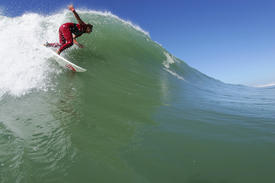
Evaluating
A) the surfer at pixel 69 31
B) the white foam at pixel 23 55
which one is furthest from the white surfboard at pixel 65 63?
the white foam at pixel 23 55

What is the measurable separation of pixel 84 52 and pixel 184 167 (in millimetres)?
7517

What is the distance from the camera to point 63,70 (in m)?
6.44

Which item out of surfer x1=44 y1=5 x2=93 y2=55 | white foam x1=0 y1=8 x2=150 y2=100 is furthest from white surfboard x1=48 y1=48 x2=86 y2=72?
white foam x1=0 y1=8 x2=150 y2=100

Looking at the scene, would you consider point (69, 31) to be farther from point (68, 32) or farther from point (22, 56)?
point (22, 56)


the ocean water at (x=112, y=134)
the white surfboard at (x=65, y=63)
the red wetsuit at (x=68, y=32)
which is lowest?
the ocean water at (x=112, y=134)

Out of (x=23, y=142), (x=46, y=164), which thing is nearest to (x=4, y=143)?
(x=23, y=142)

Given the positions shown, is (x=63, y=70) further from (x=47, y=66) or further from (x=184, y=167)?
(x=184, y=167)

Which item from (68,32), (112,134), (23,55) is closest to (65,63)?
(68,32)

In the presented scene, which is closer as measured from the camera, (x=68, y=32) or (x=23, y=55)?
(x=23, y=55)

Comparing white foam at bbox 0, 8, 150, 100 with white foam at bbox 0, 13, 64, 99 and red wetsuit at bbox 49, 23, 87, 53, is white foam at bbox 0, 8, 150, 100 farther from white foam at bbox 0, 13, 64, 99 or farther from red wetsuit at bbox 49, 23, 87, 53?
red wetsuit at bbox 49, 23, 87, 53

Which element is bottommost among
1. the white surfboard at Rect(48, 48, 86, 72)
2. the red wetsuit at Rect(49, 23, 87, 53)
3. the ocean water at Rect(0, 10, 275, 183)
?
the ocean water at Rect(0, 10, 275, 183)

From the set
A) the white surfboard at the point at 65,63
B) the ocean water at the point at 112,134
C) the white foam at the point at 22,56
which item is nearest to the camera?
the ocean water at the point at 112,134

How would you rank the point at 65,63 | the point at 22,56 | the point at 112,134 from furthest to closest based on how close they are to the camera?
the point at 65,63 < the point at 22,56 < the point at 112,134

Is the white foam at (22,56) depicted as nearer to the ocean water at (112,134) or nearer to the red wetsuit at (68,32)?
the ocean water at (112,134)
